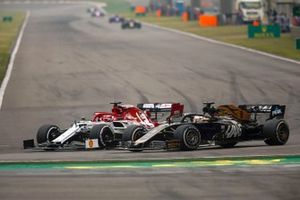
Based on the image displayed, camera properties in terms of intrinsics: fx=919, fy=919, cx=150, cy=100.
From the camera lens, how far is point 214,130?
1998 cm

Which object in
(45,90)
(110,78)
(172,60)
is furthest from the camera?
(172,60)

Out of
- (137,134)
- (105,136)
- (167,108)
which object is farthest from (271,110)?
(105,136)

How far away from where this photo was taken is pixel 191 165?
15.9m

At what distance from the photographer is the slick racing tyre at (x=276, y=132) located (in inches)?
789

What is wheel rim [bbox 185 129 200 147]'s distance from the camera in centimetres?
1902

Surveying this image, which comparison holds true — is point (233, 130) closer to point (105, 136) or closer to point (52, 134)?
point (105, 136)

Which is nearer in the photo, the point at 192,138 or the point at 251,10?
the point at 192,138

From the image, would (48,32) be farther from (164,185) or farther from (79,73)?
(164,185)

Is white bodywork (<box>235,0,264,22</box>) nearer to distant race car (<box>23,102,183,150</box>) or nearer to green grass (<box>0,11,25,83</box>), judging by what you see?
green grass (<box>0,11,25,83</box>)

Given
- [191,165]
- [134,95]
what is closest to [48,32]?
[134,95]

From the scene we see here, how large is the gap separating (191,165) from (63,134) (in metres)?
5.60

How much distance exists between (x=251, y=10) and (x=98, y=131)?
227ft

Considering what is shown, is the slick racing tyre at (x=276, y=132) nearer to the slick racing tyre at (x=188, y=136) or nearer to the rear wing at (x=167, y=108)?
the slick racing tyre at (x=188, y=136)

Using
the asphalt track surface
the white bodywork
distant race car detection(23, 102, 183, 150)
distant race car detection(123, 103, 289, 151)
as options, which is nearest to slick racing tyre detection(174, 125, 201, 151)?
distant race car detection(123, 103, 289, 151)
